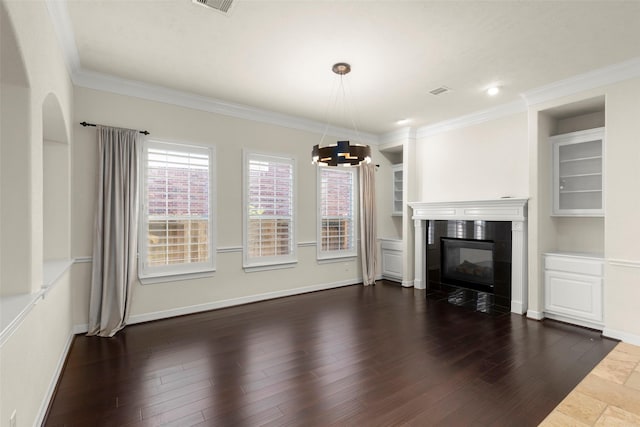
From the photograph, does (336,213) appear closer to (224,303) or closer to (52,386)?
→ (224,303)

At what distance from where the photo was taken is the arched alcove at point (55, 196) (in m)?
3.28

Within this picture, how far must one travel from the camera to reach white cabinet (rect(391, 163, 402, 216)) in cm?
686

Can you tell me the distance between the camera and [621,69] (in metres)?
3.53

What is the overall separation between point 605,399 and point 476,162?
3.77 m

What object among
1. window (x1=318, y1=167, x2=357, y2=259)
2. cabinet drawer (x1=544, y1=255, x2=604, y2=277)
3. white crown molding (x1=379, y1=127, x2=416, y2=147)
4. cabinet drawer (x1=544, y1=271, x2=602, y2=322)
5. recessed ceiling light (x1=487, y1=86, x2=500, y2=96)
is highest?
recessed ceiling light (x1=487, y1=86, x2=500, y2=96)

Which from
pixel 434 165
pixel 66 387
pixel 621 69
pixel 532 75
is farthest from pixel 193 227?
pixel 621 69

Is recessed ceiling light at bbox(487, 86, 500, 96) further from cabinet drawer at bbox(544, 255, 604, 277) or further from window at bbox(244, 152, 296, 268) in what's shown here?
window at bbox(244, 152, 296, 268)

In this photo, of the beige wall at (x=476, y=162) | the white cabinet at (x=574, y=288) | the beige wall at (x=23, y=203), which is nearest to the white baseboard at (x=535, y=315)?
the white cabinet at (x=574, y=288)

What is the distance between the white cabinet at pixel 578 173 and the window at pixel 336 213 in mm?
3314

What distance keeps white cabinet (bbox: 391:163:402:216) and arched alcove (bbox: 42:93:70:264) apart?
561 cm

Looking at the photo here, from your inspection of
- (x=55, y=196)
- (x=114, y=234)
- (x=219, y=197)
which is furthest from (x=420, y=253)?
(x=55, y=196)

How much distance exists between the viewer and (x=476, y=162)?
17.6 feet

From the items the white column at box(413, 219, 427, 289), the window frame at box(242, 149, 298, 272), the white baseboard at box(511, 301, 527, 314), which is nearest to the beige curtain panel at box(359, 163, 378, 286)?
the white column at box(413, 219, 427, 289)

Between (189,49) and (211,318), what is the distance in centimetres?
331
